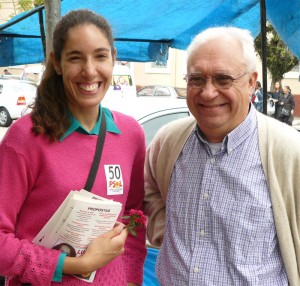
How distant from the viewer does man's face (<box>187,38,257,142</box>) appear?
5.93 ft

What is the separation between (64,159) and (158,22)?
3472 mm

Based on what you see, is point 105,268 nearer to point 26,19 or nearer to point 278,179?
point 278,179

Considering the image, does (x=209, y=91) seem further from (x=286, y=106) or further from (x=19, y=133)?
(x=286, y=106)

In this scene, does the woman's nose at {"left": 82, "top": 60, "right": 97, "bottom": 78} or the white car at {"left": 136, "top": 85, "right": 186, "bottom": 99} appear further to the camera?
the white car at {"left": 136, "top": 85, "right": 186, "bottom": 99}

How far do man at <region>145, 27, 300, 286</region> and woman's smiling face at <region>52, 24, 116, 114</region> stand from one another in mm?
357

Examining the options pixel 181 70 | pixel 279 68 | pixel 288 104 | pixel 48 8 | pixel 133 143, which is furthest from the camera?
pixel 181 70

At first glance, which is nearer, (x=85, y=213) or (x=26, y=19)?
(x=85, y=213)

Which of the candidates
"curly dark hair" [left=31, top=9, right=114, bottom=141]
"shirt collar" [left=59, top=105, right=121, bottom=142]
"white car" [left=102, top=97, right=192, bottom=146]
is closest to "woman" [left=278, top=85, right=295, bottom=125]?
"white car" [left=102, top=97, right=192, bottom=146]

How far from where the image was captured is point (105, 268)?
1.86 meters

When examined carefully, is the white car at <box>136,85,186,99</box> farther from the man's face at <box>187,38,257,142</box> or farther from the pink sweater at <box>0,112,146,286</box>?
the pink sweater at <box>0,112,146,286</box>

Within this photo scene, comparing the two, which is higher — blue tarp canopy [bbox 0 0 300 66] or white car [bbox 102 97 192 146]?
blue tarp canopy [bbox 0 0 300 66]

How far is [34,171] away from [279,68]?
61.4ft

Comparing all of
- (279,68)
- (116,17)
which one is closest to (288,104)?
(279,68)

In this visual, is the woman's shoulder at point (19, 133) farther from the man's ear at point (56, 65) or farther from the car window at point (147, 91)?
the car window at point (147, 91)
